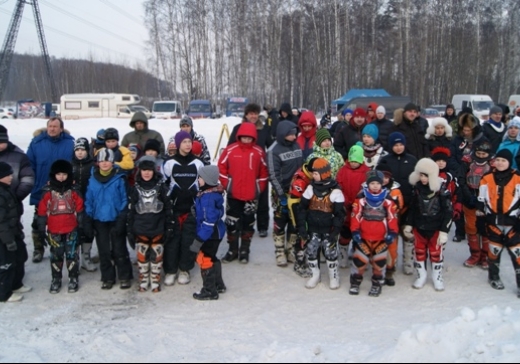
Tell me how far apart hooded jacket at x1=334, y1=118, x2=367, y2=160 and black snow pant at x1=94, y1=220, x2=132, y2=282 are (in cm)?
340

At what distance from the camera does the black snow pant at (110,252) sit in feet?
17.3

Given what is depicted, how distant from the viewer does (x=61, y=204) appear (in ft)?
17.0

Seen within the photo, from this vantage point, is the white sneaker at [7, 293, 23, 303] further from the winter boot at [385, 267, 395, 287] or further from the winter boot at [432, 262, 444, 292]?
the winter boot at [432, 262, 444, 292]

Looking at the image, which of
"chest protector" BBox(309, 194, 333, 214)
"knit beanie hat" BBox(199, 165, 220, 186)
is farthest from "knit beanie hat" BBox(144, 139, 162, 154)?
"chest protector" BBox(309, 194, 333, 214)

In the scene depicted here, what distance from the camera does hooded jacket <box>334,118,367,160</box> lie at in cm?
695

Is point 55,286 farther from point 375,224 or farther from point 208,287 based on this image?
point 375,224

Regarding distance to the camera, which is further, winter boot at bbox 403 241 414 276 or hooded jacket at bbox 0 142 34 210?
winter boot at bbox 403 241 414 276

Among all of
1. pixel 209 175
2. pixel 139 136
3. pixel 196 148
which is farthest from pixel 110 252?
pixel 139 136

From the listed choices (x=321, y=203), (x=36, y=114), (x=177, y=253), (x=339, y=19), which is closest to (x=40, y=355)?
(x=177, y=253)

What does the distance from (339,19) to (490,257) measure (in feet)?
108

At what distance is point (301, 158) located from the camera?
20.2 ft

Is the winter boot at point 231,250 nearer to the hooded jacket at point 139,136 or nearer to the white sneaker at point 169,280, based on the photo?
the white sneaker at point 169,280

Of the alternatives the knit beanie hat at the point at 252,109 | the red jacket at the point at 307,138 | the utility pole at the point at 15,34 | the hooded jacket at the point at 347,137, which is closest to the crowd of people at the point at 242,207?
the red jacket at the point at 307,138

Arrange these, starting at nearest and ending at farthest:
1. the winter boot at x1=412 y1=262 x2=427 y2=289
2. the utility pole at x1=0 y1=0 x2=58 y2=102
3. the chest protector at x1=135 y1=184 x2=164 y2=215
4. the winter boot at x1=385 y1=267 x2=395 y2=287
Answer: the chest protector at x1=135 y1=184 x2=164 y2=215 → the winter boot at x1=412 y1=262 x2=427 y2=289 → the winter boot at x1=385 y1=267 x2=395 y2=287 → the utility pole at x1=0 y1=0 x2=58 y2=102
